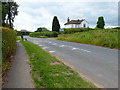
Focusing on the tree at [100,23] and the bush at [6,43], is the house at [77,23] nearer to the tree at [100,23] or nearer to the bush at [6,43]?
the tree at [100,23]

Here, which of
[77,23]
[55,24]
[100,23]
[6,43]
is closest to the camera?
[6,43]

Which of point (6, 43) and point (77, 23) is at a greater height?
point (77, 23)

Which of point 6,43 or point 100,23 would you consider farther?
point 100,23

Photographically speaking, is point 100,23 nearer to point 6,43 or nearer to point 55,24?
point 55,24

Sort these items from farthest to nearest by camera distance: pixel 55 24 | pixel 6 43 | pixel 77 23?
pixel 77 23
pixel 55 24
pixel 6 43

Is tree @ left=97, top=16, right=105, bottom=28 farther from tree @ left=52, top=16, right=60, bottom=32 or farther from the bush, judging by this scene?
the bush

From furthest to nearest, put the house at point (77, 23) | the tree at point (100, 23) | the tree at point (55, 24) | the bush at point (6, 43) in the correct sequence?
the house at point (77, 23)
the tree at point (55, 24)
the tree at point (100, 23)
the bush at point (6, 43)

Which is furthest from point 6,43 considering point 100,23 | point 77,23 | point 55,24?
point 77,23

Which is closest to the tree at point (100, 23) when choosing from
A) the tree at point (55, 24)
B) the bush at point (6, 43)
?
the tree at point (55, 24)

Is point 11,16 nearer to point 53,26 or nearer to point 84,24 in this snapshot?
→ point 53,26

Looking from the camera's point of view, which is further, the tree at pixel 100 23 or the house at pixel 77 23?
the house at pixel 77 23

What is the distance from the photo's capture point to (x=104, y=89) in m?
4.64

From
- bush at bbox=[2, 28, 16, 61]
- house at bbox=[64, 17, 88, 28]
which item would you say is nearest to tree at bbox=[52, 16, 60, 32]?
house at bbox=[64, 17, 88, 28]

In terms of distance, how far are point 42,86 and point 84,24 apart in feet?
284
